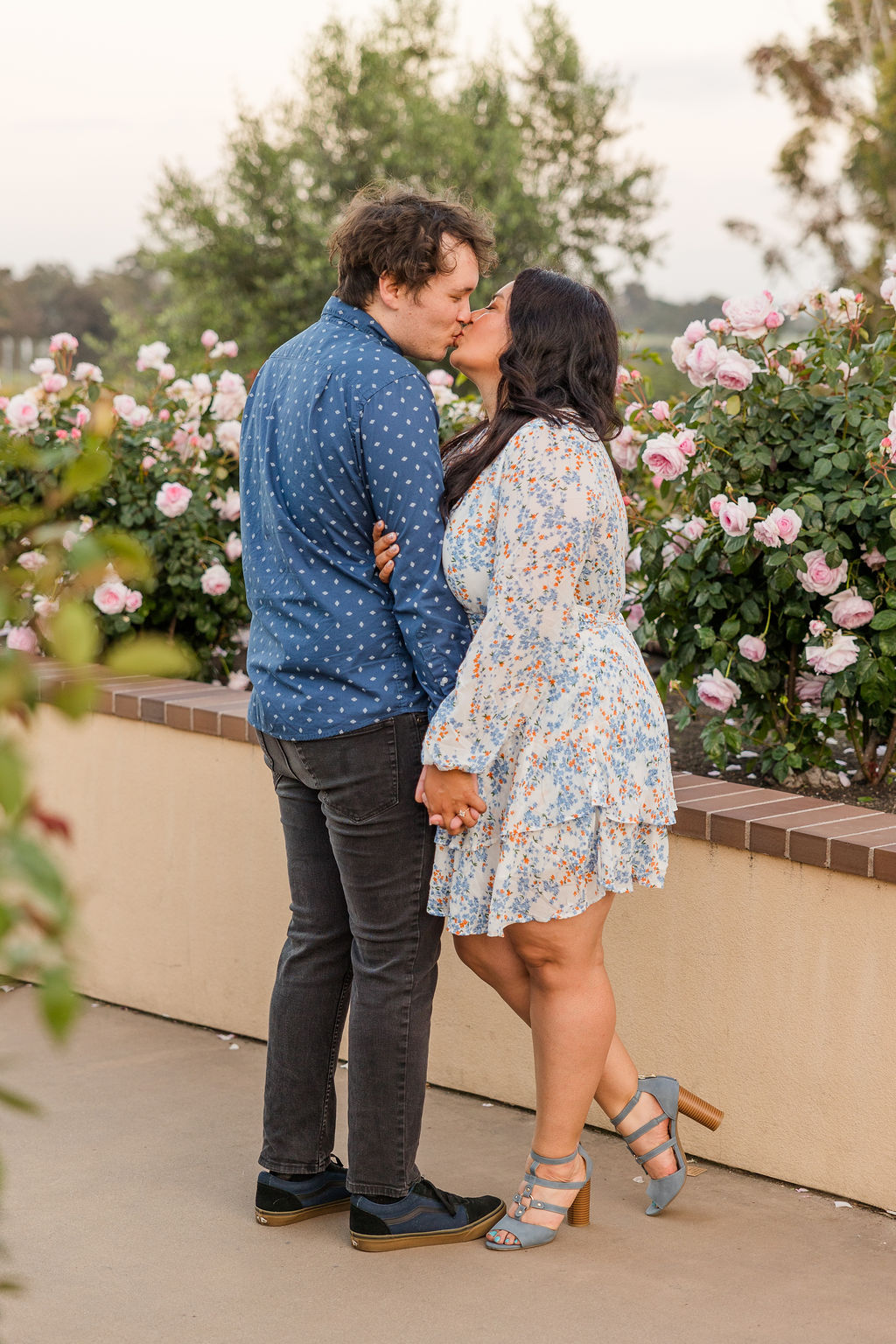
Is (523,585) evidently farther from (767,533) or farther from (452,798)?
(767,533)

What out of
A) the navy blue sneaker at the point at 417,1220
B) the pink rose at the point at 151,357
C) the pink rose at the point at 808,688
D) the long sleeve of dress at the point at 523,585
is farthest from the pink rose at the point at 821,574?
the pink rose at the point at 151,357

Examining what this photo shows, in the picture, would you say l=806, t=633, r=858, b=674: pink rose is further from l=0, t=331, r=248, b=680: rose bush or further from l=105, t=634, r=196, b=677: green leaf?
l=105, t=634, r=196, b=677: green leaf

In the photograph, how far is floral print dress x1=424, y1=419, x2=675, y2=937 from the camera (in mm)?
2316

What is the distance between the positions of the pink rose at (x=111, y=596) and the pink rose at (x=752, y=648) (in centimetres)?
185

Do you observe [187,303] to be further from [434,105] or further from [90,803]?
[90,803]

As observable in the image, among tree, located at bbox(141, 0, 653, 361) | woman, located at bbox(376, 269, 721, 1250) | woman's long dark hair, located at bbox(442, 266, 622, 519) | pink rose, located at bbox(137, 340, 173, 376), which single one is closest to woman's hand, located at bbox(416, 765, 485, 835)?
woman, located at bbox(376, 269, 721, 1250)

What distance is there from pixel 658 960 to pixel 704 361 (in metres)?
1.40

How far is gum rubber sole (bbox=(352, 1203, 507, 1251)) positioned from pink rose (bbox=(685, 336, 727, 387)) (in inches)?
77.2

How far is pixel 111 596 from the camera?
4.16 m

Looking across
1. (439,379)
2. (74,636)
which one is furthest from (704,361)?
(74,636)

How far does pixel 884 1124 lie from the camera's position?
8.98 ft

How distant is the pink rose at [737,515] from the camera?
10.6 feet

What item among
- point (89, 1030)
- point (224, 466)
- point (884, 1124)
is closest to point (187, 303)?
point (224, 466)

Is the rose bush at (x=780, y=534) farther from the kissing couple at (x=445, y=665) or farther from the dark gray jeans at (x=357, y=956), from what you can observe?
the dark gray jeans at (x=357, y=956)
